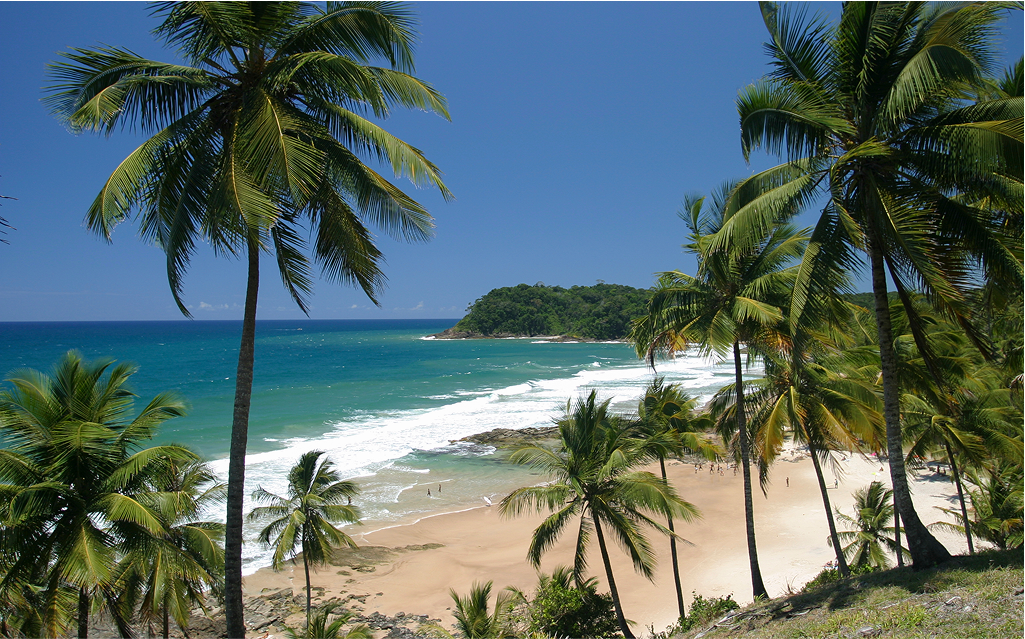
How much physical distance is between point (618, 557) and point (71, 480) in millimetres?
13825

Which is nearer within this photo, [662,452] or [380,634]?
[662,452]

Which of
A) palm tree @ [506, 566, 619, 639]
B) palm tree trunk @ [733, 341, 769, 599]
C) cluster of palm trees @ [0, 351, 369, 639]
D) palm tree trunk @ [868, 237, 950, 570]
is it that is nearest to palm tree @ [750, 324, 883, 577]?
palm tree trunk @ [733, 341, 769, 599]

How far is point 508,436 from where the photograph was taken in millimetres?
29484

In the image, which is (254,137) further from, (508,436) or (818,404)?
(508,436)

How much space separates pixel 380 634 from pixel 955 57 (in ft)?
45.3

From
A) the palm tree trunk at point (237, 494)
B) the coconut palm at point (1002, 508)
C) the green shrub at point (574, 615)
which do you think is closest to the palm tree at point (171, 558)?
the palm tree trunk at point (237, 494)

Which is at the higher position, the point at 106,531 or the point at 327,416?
the point at 106,531

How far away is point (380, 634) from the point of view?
1188 centimetres

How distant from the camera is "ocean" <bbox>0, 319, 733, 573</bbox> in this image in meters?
22.2

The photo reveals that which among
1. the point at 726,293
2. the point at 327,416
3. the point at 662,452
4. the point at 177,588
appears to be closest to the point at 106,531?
the point at 177,588

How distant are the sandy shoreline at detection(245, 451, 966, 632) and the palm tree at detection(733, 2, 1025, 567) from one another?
29.2ft

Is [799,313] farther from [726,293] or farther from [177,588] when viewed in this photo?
[177,588]

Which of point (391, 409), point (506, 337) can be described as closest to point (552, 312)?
point (506, 337)

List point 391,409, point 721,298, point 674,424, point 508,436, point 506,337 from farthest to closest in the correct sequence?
point 506,337 < point 391,409 < point 508,436 < point 674,424 < point 721,298
